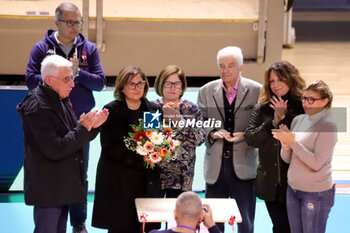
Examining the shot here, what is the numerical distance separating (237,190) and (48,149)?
148 cm

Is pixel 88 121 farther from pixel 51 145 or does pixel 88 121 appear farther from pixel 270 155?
pixel 270 155

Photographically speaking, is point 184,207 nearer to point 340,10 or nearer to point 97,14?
point 97,14

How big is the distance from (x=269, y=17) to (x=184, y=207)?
5.69 meters

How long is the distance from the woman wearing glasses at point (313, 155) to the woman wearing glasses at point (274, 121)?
0.65 feet

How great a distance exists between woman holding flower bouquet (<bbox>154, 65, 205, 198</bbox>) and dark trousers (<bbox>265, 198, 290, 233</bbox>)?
62cm

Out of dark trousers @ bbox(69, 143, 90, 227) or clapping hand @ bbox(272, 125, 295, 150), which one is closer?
clapping hand @ bbox(272, 125, 295, 150)

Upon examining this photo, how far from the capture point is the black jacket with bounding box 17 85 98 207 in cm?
422

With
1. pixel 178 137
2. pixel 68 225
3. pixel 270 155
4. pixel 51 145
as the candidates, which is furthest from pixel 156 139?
pixel 68 225

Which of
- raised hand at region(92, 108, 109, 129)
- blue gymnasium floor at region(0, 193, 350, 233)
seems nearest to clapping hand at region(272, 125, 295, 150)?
raised hand at region(92, 108, 109, 129)

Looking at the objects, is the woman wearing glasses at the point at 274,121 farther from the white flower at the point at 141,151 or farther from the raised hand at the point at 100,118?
the raised hand at the point at 100,118

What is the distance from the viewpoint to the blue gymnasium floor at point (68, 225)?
5.65 m

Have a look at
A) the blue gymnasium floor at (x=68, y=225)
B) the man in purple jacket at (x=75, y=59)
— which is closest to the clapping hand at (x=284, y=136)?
the blue gymnasium floor at (x=68, y=225)

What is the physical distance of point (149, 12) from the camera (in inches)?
353

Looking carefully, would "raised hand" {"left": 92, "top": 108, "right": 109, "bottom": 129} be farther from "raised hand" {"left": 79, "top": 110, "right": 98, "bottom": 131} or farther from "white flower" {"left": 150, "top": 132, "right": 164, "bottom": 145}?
"white flower" {"left": 150, "top": 132, "right": 164, "bottom": 145}
